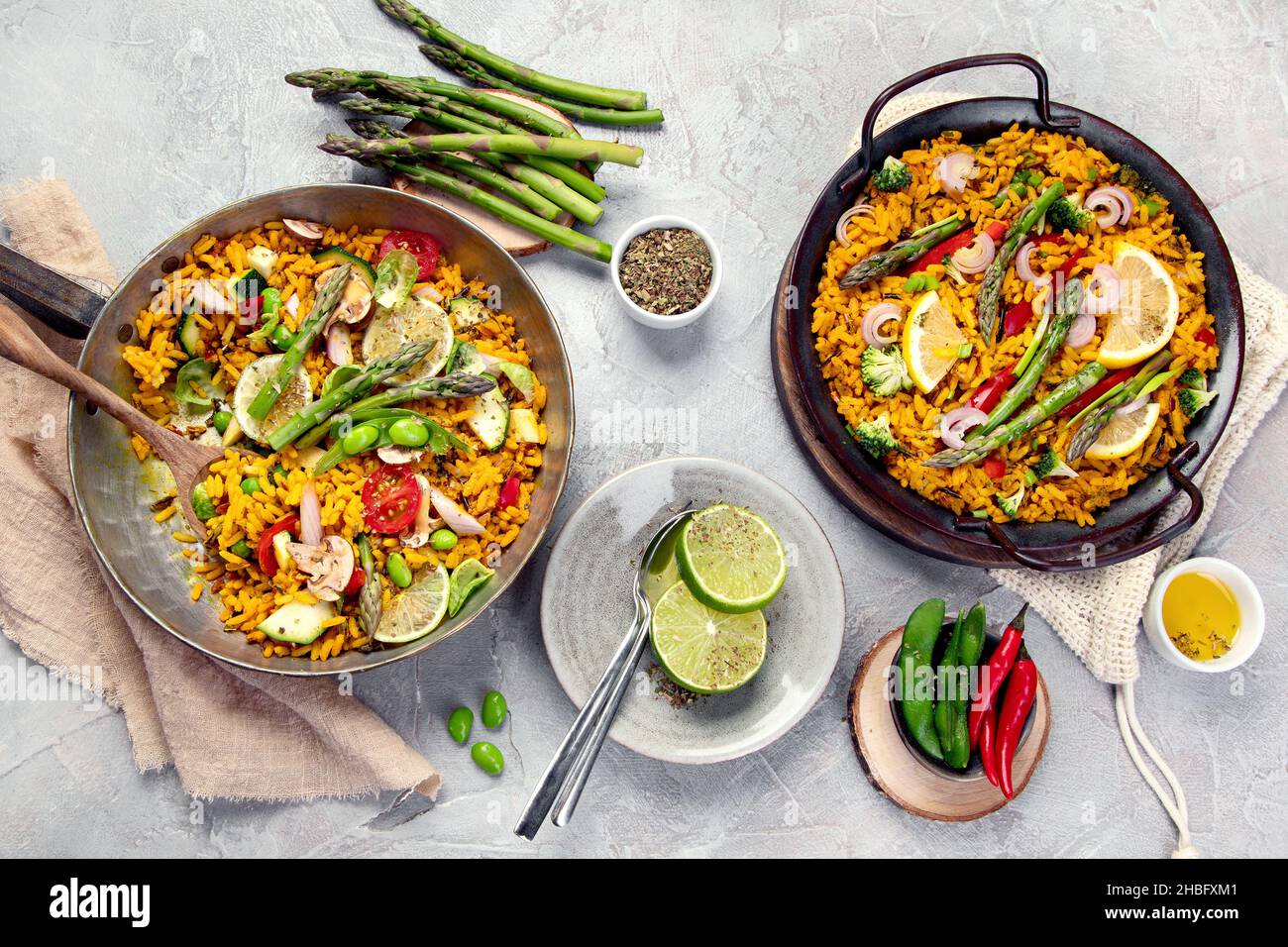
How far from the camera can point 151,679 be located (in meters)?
3.88

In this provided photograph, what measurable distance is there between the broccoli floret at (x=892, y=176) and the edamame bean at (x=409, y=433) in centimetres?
218

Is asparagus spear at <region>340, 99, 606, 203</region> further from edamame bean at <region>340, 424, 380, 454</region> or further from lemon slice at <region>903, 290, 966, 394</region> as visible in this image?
lemon slice at <region>903, 290, 966, 394</region>

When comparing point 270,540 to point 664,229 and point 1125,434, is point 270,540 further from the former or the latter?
point 1125,434

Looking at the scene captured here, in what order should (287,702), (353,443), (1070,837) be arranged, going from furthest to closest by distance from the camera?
(1070,837) < (287,702) < (353,443)

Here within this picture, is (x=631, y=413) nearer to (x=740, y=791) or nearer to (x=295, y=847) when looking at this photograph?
(x=740, y=791)

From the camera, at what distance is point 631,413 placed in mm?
4199

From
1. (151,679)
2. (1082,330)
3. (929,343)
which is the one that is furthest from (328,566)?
(1082,330)

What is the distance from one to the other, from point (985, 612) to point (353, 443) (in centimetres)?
296

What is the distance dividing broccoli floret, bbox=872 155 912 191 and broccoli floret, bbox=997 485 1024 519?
1391mm

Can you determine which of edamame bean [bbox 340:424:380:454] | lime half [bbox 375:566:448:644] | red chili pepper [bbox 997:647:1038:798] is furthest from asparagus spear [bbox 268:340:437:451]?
red chili pepper [bbox 997:647:1038:798]

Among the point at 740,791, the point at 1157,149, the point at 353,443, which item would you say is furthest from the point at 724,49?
the point at 740,791

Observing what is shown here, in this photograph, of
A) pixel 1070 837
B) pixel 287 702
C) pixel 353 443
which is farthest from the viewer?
pixel 1070 837

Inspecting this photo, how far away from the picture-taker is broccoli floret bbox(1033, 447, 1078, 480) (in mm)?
3701

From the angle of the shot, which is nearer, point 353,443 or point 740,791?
point 353,443
